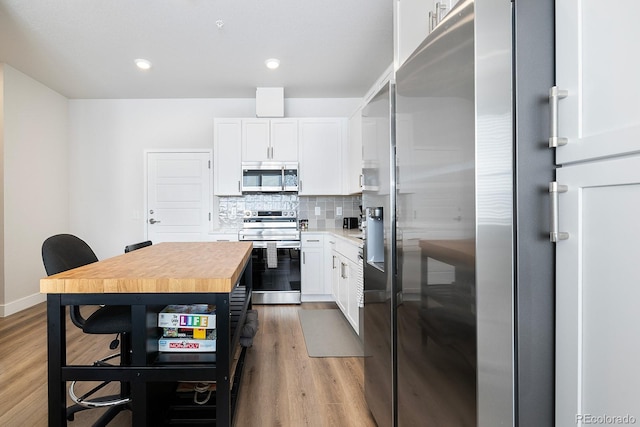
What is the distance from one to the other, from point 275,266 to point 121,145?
2.86 m

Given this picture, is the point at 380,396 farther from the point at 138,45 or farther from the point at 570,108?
the point at 138,45

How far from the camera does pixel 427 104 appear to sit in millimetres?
1076

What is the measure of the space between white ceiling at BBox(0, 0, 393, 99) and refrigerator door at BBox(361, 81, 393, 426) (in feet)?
4.83

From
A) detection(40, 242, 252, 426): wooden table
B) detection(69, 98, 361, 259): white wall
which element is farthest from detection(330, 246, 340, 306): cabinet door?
detection(40, 242, 252, 426): wooden table

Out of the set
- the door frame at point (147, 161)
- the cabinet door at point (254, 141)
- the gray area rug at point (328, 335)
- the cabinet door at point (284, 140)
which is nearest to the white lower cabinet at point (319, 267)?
the gray area rug at point (328, 335)

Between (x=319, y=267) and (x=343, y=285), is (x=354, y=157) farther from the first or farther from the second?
(x=343, y=285)

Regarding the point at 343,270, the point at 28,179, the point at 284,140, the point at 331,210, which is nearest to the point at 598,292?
the point at 343,270

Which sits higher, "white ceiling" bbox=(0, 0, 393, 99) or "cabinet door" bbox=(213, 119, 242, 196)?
"white ceiling" bbox=(0, 0, 393, 99)

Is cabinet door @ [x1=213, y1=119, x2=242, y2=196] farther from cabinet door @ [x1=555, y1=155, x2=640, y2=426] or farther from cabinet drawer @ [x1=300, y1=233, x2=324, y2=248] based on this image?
cabinet door @ [x1=555, y1=155, x2=640, y2=426]

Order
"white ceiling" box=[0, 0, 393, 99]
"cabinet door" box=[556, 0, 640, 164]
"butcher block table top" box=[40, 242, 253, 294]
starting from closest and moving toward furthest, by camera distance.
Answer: "cabinet door" box=[556, 0, 640, 164]
"butcher block table top" box=[40, 242, 253, 294]
"white ceiling" box=[0, 0, 393, 99]

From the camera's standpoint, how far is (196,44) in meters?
3.15

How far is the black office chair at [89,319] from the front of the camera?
158 cm

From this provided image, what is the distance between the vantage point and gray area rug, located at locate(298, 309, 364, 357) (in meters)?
2.69

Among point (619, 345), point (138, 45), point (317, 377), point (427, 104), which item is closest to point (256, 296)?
point (317, 377)
